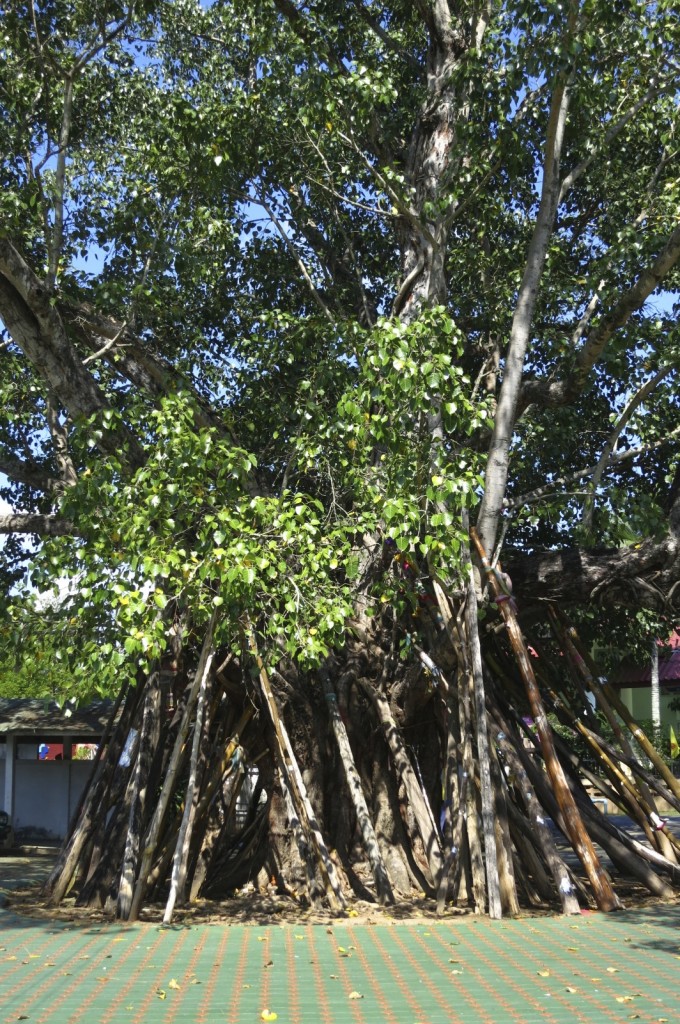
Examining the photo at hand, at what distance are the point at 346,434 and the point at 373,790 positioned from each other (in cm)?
375

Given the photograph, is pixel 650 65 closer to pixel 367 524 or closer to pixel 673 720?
pixel 367 524

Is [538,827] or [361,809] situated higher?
[361,809]

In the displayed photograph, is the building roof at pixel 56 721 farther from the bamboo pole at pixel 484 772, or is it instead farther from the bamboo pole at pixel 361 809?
the bamboo pole at pixel 484 772

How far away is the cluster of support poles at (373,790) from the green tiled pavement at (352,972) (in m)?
0.74

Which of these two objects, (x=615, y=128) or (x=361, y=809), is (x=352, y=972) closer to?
(x=361, y=809)

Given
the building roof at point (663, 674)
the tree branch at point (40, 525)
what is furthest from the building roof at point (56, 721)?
the building roof at point (663, 674)

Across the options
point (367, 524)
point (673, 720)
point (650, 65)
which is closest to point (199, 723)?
point (367, 524)

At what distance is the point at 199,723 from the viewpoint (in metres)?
9.57

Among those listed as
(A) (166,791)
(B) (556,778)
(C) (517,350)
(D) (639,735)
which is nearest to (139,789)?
(A) (166,791)

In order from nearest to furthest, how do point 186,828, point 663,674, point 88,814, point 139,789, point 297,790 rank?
point 186,828
point 297,790
point 139,789
point 88,814
point 663,674

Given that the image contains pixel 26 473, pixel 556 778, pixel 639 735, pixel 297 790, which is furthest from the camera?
pixel 639 735

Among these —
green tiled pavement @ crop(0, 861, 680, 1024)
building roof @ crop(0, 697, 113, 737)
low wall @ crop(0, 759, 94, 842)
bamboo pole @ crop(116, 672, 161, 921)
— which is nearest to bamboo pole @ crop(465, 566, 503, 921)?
green tiled pavement @ crop(0, 861, 680, 1024)

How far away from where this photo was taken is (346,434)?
9922 mm

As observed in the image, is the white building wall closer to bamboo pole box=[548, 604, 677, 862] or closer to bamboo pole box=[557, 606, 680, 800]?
bamboo pole box=[548, 604, 677, 862]
